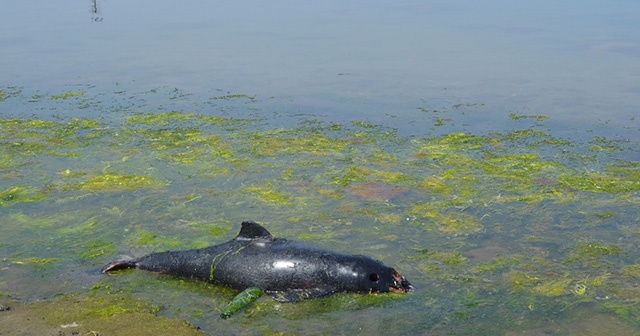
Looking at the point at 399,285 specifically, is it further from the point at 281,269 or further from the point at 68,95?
the point at 68,95

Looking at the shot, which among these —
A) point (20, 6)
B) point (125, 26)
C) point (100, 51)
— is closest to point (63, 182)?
point (100, 51)

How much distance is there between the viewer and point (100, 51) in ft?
74.1

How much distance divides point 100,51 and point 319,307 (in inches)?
662

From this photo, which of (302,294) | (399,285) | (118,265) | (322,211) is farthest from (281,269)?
(322,211)

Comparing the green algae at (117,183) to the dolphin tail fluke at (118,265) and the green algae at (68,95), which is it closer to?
the dolphin tail fluke at (118,265)

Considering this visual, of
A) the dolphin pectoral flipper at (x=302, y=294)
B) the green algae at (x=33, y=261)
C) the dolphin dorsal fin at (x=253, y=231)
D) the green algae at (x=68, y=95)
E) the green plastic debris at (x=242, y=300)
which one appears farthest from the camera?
the green algae at (x=68, y=95)

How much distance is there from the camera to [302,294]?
25.6ft

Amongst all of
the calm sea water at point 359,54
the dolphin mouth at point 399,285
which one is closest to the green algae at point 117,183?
the dolphin mouth at point 399,285

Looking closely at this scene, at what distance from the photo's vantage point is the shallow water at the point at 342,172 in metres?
7.77

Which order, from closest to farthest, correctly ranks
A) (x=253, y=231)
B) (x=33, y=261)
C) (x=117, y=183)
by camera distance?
1. (x=253, y=231)
2. (x=33, y=261)
3. (x=117, y=183)

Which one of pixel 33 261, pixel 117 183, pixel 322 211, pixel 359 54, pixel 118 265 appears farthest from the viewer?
pixel 359 54

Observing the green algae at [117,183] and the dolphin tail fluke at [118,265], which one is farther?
the green algae at [117,183]

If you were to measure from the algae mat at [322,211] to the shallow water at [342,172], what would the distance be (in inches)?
1.4

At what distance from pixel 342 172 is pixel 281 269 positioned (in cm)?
404
